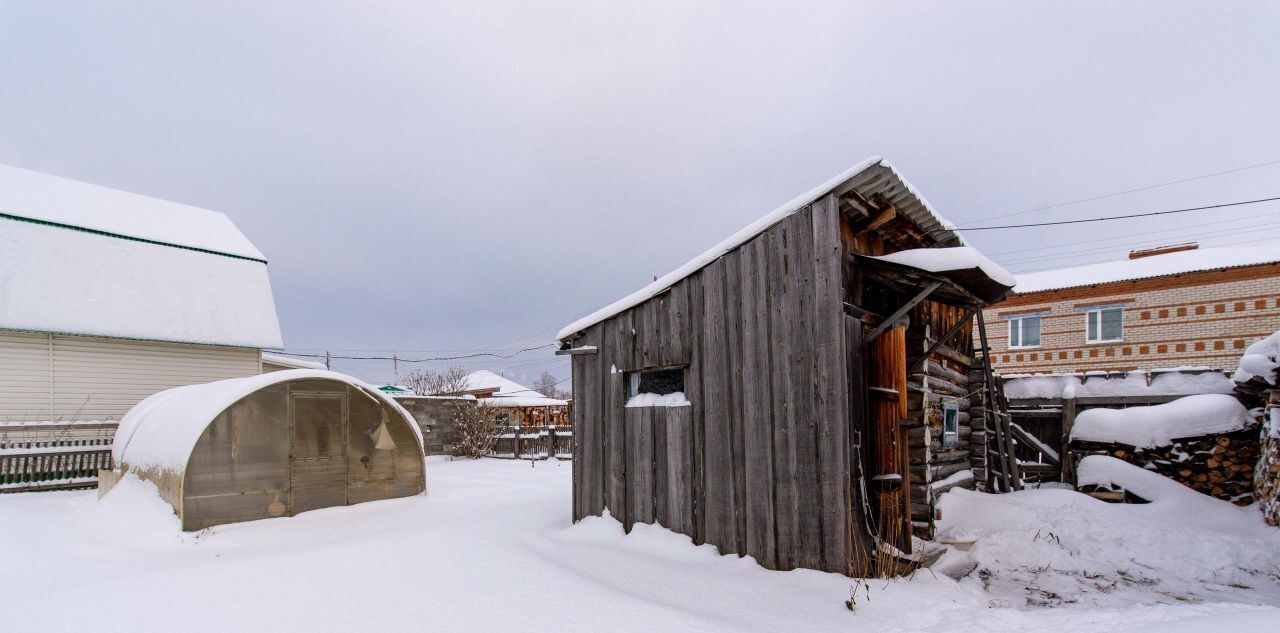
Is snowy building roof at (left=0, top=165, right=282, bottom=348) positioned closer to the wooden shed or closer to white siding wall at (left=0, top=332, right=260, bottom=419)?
white siding wall at (left=0, top=332, right=260, bottom=419)

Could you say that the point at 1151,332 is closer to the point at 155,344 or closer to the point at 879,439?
the point at 879,439

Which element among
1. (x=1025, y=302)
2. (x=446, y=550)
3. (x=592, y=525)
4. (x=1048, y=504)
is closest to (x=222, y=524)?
(x=446, y=550)

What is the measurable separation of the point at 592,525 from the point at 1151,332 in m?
18.4

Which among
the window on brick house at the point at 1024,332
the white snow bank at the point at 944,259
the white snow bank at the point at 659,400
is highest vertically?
the white snow bank at the point at 944,259

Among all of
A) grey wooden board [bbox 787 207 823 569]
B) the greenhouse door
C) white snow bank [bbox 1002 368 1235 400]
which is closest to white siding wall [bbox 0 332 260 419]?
the greenhouse door

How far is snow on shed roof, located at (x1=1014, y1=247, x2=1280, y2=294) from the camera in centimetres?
1608

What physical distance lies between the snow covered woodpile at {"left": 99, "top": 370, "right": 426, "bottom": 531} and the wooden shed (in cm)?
515

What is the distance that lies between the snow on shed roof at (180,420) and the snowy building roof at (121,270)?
5.05 metres

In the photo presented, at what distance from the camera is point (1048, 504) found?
8336mm

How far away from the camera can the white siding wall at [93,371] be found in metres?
13.4

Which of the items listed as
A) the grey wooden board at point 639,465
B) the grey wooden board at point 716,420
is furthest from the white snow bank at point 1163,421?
the grey wooden board at point 639,465

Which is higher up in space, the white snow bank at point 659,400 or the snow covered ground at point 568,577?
the white snow bank at point 659,400

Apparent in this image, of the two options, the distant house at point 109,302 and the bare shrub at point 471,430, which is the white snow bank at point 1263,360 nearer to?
the bare shrub at point 471,430

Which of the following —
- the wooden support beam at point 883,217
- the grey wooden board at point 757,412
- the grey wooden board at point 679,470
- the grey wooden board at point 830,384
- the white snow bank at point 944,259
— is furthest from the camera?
the grey wooden board at point 679,470
